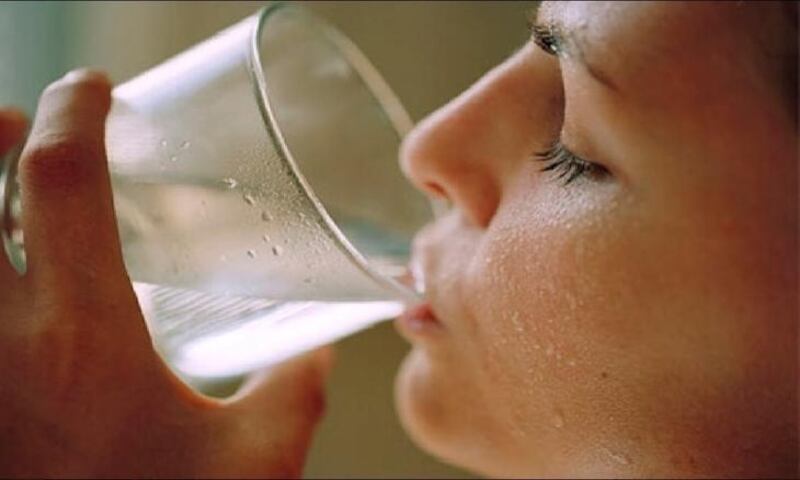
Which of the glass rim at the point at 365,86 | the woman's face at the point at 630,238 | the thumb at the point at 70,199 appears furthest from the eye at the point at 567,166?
the thumb at the point at 70,199

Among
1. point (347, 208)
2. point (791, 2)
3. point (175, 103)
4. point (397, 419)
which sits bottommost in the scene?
point (397, 419)

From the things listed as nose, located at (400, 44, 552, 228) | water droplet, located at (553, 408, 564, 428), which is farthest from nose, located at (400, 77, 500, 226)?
water droplet, located at (553, 408, 564, 428)

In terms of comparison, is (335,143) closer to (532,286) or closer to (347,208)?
(347,208)

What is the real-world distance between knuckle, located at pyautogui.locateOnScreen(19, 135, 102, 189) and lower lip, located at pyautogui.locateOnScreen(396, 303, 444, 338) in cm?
23

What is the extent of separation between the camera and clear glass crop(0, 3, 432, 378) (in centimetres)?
58

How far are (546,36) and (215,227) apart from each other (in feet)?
0.65

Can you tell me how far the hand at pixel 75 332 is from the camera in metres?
0.60

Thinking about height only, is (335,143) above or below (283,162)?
below

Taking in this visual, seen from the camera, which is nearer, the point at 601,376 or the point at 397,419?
the point at 601,376

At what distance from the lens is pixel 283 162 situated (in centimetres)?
56

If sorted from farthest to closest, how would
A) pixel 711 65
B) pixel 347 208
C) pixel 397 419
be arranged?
1. pixel 397 419
2. pixel 347 208
3. pixel 711 65

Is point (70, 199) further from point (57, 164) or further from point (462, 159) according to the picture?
point (462, 159)

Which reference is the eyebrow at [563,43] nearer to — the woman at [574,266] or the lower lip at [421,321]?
the woman at [574,266]

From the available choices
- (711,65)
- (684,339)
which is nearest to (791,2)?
(711,65)
